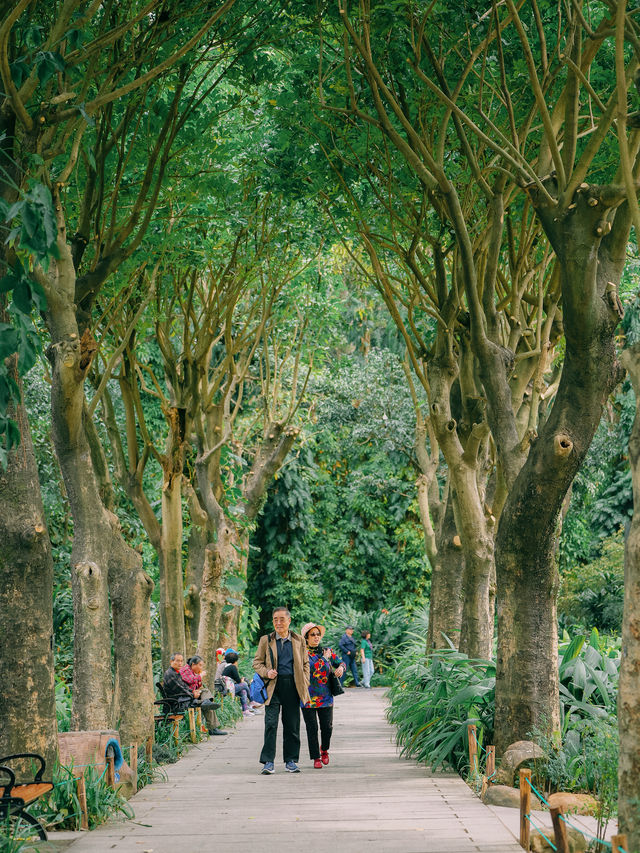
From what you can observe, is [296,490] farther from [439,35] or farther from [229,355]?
[439,35]

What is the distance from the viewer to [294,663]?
11031 millimetres

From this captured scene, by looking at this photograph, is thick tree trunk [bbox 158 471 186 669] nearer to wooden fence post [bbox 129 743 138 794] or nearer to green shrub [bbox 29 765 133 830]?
wooden fence post [bbox 129 743 138 794]

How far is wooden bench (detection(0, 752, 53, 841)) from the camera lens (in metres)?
6.23

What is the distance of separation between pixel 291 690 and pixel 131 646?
6.13 ft

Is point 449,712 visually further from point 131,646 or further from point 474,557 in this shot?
point 131,646

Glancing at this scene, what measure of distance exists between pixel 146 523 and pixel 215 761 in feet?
13.4

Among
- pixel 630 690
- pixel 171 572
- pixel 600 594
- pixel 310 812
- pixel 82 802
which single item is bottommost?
pixel 310 812

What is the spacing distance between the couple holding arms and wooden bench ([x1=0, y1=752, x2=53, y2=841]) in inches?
168

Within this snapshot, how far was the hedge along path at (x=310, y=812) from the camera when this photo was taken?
6.90 m

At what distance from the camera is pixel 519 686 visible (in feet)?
29.4

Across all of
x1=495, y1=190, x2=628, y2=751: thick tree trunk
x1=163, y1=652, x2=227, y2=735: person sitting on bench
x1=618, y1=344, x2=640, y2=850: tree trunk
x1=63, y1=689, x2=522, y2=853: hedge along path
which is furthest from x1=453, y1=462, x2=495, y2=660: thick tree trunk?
x1=618, y1=344, x2=640, y2=850: tree trunk

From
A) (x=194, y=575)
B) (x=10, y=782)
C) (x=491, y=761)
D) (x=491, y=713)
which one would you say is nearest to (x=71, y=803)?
(x=10, y=782)

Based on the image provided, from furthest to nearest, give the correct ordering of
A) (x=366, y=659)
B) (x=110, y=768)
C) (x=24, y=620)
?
(x=366, y=659), (x=110, y=768), (x=24, y=620)

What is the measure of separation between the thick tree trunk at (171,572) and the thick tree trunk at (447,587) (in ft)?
13.3
